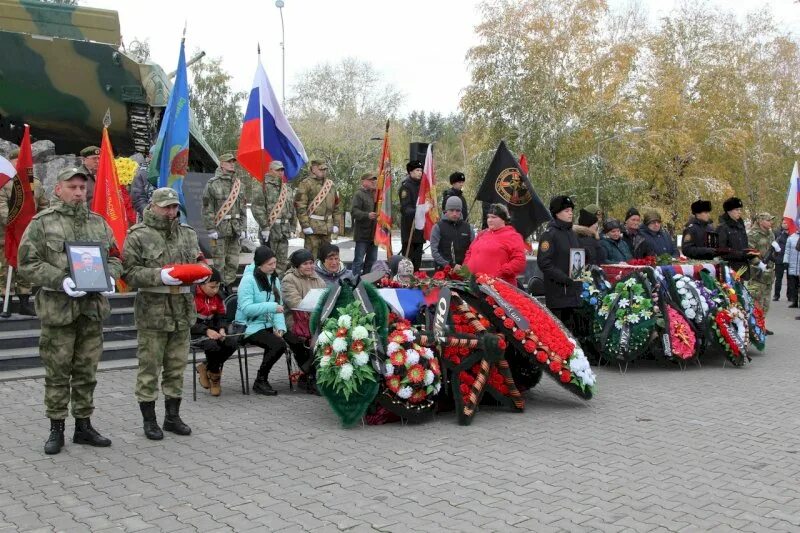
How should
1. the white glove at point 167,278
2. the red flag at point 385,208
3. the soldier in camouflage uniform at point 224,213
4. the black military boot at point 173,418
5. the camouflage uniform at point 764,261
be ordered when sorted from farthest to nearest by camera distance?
the camouflage uniform at point 764,261 < the red flag at point 385,208 < the soldier in camouflage uniform at point 224,213 < the black military boot at point 173,418 < the white glove at point 167,278

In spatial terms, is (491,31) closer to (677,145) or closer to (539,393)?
(677,145)

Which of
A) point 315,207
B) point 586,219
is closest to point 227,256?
point 315,207

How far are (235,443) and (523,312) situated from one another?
2.80 m

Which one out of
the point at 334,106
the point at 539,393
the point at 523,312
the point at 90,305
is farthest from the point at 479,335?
the point at 334,106

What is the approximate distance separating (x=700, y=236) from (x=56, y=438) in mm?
8873

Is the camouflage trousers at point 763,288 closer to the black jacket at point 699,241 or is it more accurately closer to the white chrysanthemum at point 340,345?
the black jacket at point 699,241

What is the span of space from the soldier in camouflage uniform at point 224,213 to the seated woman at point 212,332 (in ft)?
9.51

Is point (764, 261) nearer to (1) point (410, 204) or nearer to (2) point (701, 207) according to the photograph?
(2) point (701, 207)

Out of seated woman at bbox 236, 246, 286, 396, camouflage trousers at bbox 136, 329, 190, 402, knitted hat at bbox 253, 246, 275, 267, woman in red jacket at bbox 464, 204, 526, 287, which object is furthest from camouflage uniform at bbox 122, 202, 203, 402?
woman in red jacket at bbox 464, 204, 526, 287

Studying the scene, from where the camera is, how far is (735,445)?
589 centimetres

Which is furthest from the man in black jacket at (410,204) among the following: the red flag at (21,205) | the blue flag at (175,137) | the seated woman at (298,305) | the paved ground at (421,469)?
the red flag at (21,205)

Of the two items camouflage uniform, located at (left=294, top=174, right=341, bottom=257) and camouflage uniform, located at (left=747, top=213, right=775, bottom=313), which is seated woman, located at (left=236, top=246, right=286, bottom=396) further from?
camouflage uniform, located at (left=747, top=213, right=775, bottom=313)

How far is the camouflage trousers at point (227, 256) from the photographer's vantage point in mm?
10516

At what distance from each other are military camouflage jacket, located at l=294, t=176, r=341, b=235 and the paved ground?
4161mm
